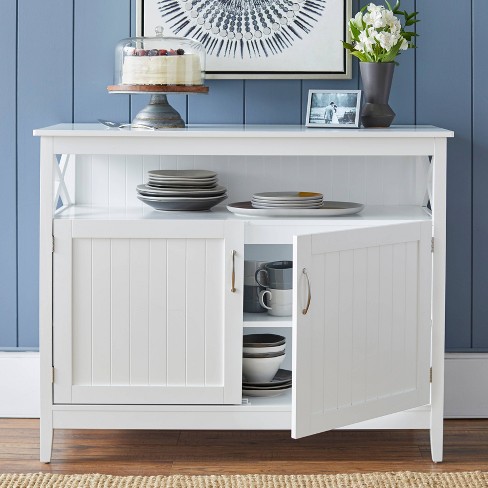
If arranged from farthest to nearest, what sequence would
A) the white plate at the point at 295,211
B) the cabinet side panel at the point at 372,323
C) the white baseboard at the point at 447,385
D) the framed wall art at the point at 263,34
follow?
the white baseboard at the point at 447,385
the framed wall art at the point at 263,34
the white plate at the point at 295,211
the cabinet side panel at the point at 372,323

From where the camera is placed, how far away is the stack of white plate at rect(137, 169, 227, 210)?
2.64 metres

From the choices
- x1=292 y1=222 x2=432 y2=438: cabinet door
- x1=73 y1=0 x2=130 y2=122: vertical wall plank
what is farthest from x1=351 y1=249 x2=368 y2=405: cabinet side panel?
x1=73 y1=0 x2=130 y2=122: vertical wall plank

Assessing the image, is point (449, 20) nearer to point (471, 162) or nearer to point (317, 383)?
point (471, 162)

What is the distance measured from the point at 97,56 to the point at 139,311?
2.98 ft

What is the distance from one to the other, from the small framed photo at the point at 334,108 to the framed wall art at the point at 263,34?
12cm

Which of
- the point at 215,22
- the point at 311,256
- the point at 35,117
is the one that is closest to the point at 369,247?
the point at 311,256

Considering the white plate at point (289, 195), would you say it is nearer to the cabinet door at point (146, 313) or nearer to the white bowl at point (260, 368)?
the cabinet door at point (146, 313)

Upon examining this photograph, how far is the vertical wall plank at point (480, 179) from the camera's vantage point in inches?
116

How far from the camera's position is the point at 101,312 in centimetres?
253

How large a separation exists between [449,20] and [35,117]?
1.37m

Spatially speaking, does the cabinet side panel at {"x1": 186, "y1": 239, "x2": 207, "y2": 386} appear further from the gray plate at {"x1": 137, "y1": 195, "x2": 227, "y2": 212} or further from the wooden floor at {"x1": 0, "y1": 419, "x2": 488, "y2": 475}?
the wooden floor at {"x1": 0, "y1": 419, "x2": 488, "y2": 475}

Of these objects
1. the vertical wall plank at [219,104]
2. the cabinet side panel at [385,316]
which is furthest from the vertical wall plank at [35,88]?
the cabinet side panel at [385,316]

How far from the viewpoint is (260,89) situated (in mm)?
2955

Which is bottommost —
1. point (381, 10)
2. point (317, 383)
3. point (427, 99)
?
point (317, 383)
